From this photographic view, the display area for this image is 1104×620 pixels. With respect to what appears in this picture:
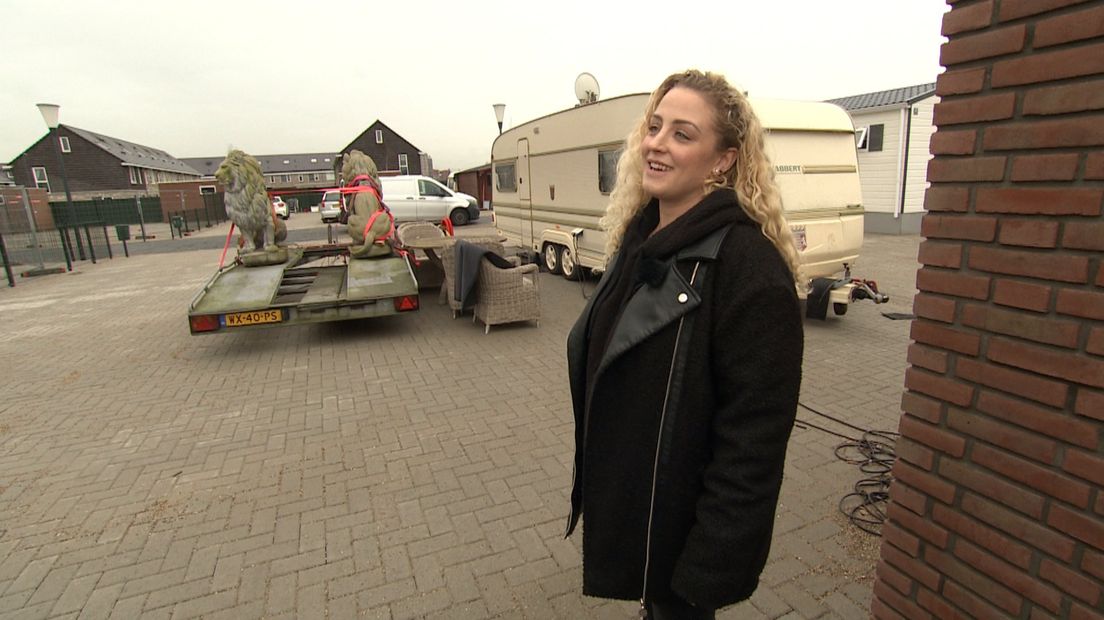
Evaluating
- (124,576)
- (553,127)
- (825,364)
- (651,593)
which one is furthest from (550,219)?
(651,593)

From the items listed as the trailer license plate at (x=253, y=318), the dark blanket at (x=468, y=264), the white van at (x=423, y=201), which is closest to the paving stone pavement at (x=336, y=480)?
the trailer license plate at (x=253, y=318)

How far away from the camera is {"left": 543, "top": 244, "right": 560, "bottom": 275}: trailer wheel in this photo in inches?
418

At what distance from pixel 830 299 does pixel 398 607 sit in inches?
235

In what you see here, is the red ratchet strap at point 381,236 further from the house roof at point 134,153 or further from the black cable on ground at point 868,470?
the house roof at point 134,153

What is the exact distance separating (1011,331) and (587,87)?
30.6 feet

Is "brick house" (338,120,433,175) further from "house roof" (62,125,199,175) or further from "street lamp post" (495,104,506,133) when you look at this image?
"street lamp post" (495,104,506,133)

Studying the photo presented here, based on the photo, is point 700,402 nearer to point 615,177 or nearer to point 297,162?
point 615,177

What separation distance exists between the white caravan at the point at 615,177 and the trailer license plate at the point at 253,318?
380cm

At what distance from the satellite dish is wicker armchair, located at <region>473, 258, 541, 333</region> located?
443 cm

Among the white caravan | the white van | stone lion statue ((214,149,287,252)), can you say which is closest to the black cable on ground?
the white caravan

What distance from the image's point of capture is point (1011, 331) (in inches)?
59.8

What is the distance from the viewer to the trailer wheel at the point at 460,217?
22422 millimetres

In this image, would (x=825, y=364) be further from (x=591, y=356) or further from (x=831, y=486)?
(x=591, y=356)

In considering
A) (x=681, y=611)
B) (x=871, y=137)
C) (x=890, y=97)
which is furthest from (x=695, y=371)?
(x=890, y=97)
